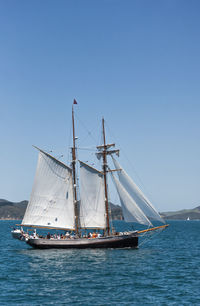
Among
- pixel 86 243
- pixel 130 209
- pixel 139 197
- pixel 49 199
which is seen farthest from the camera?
pixel 49 199

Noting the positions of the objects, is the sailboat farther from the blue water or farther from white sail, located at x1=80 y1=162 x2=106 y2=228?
the blue water

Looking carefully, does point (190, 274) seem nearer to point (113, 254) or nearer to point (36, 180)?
point (113, 254)

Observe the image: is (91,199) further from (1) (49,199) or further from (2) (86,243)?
(2) (86,243)

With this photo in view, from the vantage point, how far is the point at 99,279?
111ft

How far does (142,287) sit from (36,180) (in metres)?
30.1

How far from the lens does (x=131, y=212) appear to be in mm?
54812

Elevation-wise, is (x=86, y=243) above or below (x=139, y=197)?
below

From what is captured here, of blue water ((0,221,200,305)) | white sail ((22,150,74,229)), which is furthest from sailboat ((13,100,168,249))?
blue water ((0,221,200,305))

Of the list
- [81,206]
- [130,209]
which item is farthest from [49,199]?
[130,209]

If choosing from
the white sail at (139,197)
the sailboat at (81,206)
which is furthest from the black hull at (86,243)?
the white sail at (139,197)

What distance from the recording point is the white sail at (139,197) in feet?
175

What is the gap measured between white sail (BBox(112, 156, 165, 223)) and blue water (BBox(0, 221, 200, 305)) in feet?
19.1

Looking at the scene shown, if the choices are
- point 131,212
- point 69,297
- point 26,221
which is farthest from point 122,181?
point 69,297

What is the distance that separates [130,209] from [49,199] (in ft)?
41.6
